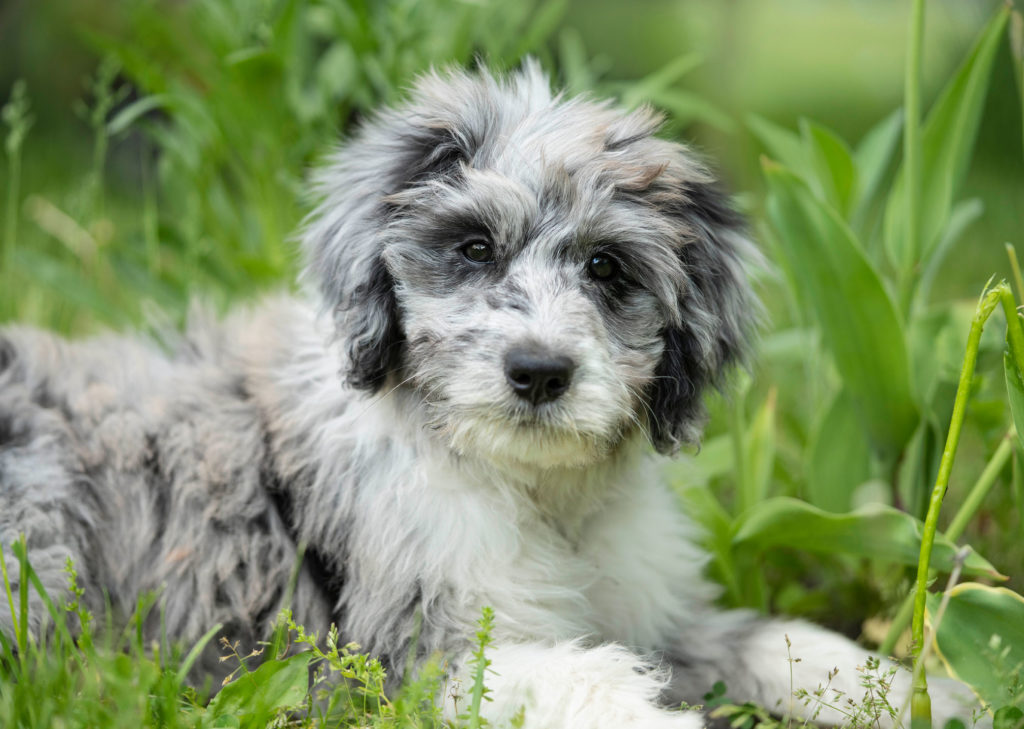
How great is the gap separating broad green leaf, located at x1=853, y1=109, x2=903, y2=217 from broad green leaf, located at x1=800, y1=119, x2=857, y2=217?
0.14 meters

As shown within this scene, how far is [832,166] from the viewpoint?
379cm

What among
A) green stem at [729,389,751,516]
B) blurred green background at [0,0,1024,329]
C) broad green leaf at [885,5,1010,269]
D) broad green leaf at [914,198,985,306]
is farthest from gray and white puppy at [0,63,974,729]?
blurred green background at [0,0,1024,329]

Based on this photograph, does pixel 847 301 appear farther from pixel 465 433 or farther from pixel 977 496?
pixel 465 433

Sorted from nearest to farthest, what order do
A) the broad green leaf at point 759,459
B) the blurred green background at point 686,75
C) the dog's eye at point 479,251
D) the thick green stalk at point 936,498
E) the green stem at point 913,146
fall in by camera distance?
the thick green stalk at point 936,498
the dog's eye at point 479,251
the green stem at point 913,146
the broad green leaf at point 759,459
the blurred green background at point 686,75

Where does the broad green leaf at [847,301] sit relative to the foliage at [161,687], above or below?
above

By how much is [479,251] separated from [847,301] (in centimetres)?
128

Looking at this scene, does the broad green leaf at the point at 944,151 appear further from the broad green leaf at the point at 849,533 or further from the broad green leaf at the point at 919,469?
the broad green leaf at the point at 849,533

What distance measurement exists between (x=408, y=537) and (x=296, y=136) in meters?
2.43

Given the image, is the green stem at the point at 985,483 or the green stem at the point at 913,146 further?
the green stem at the point at 913,146

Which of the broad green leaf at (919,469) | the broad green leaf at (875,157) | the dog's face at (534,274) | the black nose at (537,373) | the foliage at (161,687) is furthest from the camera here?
the broad green leaf at (875,157)

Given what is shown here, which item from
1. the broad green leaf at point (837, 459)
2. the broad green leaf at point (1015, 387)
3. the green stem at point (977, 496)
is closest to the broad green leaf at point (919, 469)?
the broad green leaf at point (837, 459)

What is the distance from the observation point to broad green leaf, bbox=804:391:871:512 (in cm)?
365

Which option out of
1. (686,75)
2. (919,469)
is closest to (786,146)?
(919,469)

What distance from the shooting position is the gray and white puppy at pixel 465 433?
2.72 m
